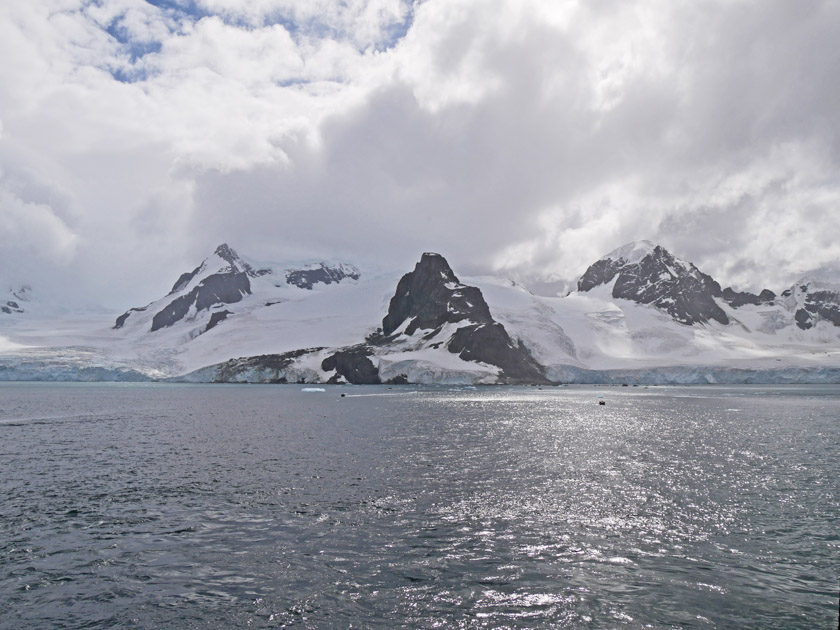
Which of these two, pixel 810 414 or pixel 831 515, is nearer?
pixel 831 515

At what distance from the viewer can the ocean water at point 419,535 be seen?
20797mm

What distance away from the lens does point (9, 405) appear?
383 feet

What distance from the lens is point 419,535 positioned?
94.8 ft

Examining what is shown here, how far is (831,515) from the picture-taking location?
32.8m

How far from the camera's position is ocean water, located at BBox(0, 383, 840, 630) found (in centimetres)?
2080

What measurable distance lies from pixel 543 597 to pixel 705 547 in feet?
34.0

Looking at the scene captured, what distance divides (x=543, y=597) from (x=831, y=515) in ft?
71.1

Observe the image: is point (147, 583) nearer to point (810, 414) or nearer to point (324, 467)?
point (324, 467)

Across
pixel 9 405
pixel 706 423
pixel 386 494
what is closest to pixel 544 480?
pixel 386 494

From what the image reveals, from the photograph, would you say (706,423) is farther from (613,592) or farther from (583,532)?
(613,592)

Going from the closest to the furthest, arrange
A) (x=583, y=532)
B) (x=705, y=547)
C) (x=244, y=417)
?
(x=705, y=547)
(x=583, y=532)
(x=244, y=417)

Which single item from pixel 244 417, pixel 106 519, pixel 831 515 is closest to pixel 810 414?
pixel 831 515

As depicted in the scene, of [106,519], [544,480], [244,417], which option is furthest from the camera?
[244,417]

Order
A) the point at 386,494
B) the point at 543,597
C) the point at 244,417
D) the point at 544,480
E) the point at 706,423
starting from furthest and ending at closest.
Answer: the point at 244,417
the point at 706,423
the point at 544,480
the point at 386,494
the point at 543,597
